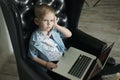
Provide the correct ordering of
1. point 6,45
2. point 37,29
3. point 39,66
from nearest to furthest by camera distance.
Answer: point 39,66
point 37,29
point 6,45

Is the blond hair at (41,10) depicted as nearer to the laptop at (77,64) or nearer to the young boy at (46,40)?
the young boy at (46,40)

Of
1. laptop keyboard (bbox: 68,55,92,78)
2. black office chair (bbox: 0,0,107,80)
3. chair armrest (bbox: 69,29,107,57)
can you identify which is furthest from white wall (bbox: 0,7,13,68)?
laptop keyboard (bbox: 68,55,92,78)

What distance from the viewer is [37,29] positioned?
1685mm

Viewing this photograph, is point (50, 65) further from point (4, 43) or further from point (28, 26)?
point (4, 43)

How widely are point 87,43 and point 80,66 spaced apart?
0.21m

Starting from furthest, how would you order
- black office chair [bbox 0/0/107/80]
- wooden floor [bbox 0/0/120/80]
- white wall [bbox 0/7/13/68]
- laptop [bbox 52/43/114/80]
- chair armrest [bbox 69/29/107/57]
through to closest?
1. wooden floor [bbox 0/0/120/80]
2. white wall [bbox 0/7/13/68]
3. chair armrest [bbox 69/29/107/57]
4. laptop [bbox 52/43/114/80]
5. black office chair [bbox 0/0/107/80]

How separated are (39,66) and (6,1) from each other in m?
0.47

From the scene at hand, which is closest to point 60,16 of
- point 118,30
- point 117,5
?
point 118,30

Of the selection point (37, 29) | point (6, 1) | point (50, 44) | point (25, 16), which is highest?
point (6, 1)

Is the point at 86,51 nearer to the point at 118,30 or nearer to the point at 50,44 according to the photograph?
the point at 50,44

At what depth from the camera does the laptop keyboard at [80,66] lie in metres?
1.61

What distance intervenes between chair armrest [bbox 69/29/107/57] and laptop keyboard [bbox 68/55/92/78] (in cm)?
10

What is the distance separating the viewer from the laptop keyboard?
1612 mm

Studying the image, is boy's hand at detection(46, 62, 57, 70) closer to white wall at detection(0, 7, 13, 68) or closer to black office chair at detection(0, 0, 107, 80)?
black office chair at detection(0, 0, 107, 80)
